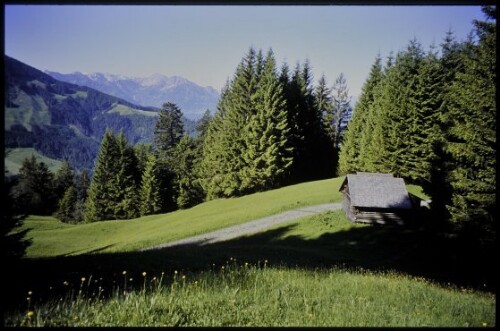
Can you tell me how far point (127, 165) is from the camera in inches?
2586

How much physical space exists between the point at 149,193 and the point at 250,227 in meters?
37.5

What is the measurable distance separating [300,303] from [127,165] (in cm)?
6509

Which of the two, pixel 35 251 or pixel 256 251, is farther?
pixel 35 251

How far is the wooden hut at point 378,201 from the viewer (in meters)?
32.1

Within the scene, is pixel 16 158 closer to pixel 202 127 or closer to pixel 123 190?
pixel 123 190

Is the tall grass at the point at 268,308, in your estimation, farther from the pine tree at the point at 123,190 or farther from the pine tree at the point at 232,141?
the pine tree at the point at 123,190

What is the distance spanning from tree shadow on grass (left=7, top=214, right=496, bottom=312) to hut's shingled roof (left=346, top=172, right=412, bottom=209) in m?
2.36

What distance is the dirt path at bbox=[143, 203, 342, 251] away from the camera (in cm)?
2999

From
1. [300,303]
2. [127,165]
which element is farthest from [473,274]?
[127,165]

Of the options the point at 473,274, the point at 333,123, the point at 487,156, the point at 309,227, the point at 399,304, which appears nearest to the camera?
the point at 399,304

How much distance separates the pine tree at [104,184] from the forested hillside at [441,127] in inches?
1775

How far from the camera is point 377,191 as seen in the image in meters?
33.3

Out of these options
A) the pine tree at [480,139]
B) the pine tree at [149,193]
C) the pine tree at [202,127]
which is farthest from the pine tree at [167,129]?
the pine tree at [480,139]

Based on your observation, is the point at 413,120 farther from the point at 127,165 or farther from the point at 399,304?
the point at 127,165
